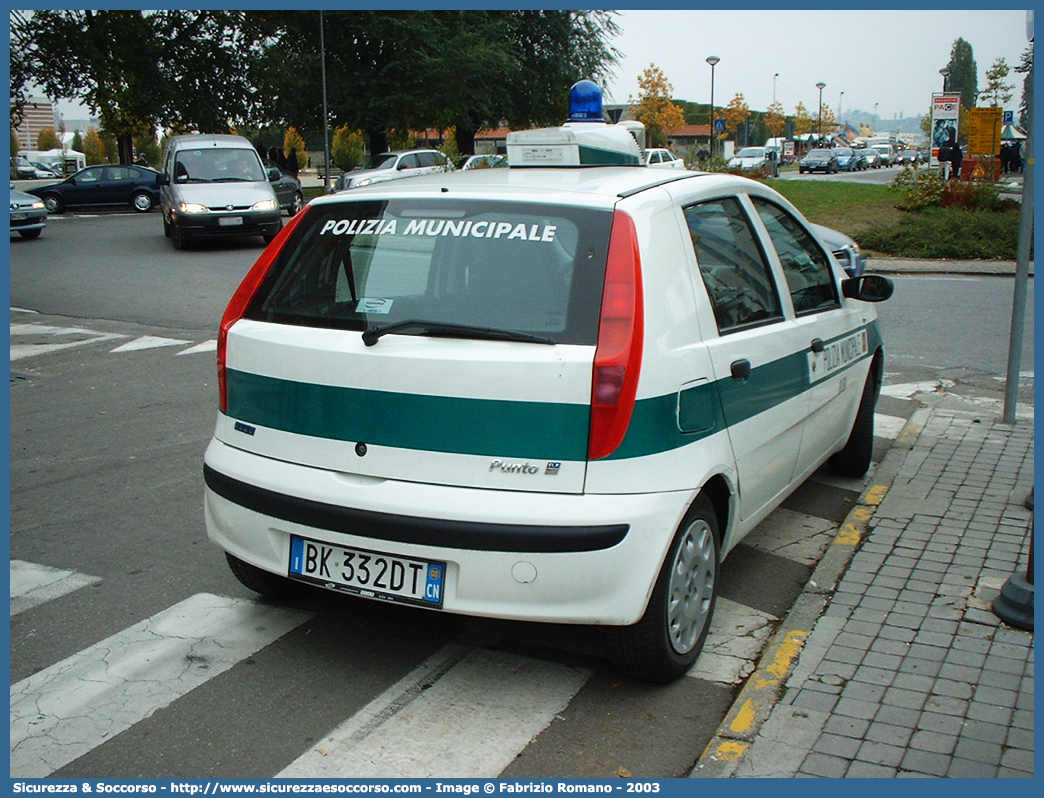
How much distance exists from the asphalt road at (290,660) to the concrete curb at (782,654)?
86 millimetres

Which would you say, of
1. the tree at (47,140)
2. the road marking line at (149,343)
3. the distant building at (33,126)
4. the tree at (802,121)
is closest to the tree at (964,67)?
the tree at (802,121)

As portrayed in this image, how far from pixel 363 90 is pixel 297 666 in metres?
36.9

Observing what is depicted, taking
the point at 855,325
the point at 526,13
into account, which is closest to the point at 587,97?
the point at 855,325

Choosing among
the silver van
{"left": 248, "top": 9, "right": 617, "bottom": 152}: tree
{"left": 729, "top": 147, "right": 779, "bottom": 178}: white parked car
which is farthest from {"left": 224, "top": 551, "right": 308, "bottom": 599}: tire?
{"left": 729, "top": 147, "right": 779, "bottom": 178}: white parked car

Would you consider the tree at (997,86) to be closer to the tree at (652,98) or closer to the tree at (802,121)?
the tree at (652,98)

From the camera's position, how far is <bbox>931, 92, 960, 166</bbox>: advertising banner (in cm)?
3127

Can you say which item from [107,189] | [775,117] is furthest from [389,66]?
[775,117]

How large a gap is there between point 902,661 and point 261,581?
245 cm

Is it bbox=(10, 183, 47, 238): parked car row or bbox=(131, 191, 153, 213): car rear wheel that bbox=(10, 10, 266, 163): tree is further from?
bbox=(10, 183, 47, 238): parked car row

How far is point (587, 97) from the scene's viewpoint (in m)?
7.16

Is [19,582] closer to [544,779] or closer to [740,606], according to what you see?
[544,779]

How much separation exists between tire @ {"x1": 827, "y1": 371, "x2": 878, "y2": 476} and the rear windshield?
295cm

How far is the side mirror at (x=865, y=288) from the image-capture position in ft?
17.4

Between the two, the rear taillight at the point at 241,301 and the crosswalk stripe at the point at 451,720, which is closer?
the crosswalk stripe at the point at 451,720
